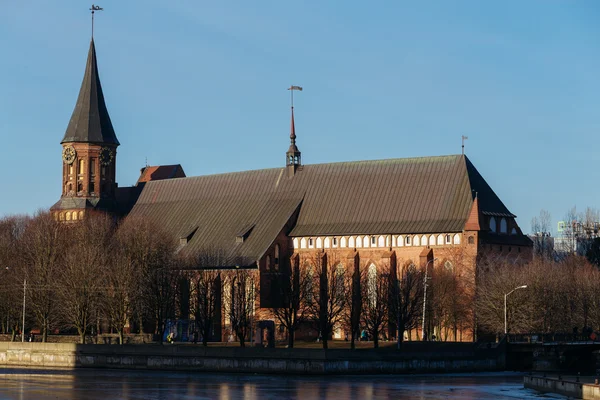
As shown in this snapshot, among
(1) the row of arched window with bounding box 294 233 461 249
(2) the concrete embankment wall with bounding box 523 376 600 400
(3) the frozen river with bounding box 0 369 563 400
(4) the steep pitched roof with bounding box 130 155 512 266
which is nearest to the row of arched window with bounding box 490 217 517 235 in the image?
(4) the steep pitched roof with bounding box 130 155 512 266

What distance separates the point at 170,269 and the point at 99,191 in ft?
92.8

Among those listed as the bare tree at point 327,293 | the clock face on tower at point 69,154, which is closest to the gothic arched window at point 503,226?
the bare tree at point 327,293

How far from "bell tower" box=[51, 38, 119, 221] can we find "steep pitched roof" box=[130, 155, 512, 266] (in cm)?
595

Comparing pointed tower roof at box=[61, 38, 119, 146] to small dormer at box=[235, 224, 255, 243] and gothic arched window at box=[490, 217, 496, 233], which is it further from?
gothic arched window at box=[490, 217, 496, 233]

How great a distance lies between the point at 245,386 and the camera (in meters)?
75.2

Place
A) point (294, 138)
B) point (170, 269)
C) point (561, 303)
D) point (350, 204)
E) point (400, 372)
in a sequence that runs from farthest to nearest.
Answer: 1. point (294, 138)
2. point (350, 204)
3. point (170, 269)
4. point (561, 303)
5. point (400, 372)

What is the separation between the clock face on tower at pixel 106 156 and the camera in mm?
143000

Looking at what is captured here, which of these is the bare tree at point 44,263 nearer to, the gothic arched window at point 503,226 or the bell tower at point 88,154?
the bell tower at point 88,154

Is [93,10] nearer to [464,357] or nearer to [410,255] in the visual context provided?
[410,255]

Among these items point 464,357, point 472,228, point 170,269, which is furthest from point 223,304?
point 464,357

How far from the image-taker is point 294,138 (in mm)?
136875

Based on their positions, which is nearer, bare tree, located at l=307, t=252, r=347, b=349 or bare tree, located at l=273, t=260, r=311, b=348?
bare tree, located at l=307, t=252, r=347, b=349

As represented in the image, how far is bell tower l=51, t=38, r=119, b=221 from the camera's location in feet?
463

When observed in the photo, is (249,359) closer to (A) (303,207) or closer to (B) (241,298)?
(B) (241,298)
